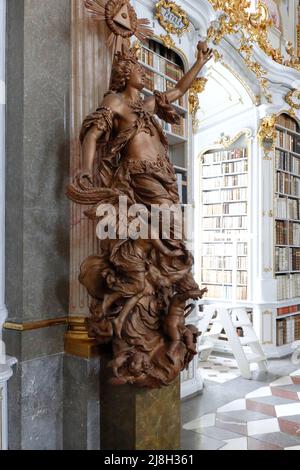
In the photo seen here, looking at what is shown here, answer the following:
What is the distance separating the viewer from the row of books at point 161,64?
3854mm

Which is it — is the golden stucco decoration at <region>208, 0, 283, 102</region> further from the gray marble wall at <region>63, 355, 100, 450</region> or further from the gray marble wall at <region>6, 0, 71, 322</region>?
the gray marble wall at <region>63, 355, 100, 450</region>

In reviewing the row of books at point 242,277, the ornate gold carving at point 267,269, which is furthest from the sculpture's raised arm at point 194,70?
the row of books at point 242,277

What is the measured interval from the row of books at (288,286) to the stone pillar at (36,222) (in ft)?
13.8

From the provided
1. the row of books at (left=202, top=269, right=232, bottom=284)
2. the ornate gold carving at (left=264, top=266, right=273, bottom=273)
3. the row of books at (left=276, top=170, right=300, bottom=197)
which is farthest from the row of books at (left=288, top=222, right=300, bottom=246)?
the row of books at (left=202, top=269, right=232, bottom=284)

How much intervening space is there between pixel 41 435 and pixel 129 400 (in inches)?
21.9

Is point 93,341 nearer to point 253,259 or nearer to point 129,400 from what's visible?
point 129,400

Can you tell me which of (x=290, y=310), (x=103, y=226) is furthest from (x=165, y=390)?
(x=290, y=310)

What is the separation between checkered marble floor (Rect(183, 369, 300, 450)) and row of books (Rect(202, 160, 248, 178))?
3024 mm

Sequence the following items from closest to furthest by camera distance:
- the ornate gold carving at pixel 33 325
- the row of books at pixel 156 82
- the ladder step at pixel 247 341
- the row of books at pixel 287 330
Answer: the ornate gold carving at pixel 33 325
the row of books at pixel 156 82
the ladder step at pixel 247 341
the row of books at pixel 287 330

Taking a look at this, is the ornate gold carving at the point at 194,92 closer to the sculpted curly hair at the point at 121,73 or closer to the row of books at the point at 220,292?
the sculpted curly hair at the point at 121,73

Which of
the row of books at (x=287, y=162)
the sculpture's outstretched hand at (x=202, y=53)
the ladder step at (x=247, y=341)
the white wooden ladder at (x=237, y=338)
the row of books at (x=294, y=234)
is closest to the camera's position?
the sculpture's outstretched hand at (x=202, y=53)

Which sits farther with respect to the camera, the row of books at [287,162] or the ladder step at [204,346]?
the row of books at [287,162]

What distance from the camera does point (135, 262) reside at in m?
2.15

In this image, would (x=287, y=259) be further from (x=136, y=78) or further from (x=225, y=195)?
(x=136, y=78)
